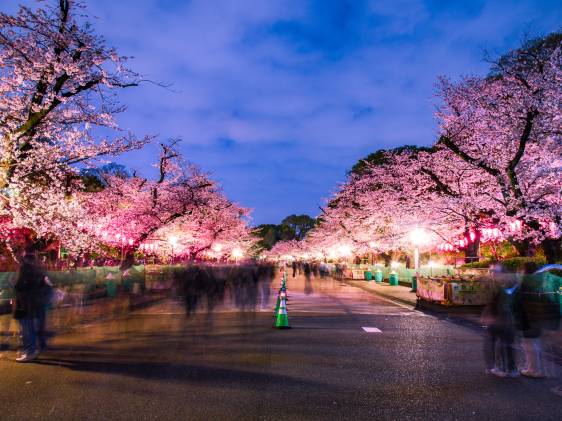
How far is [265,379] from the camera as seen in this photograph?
284 inches

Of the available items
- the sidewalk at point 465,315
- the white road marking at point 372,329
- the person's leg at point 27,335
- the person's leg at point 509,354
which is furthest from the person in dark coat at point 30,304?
the sidewalk at point 465,315

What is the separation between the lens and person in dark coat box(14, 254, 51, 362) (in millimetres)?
8820

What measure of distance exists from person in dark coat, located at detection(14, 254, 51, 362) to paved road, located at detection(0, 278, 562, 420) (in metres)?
0.37

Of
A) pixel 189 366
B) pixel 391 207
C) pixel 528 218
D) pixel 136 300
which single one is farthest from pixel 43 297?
pixel 391 207

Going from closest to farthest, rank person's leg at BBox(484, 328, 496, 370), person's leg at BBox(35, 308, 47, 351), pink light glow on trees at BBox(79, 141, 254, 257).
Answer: person's leg at BBox(484, 328, 496, 370) → person's leg at BBox(35, 308, 47, 351) → pink light glow on trees at BBox(79, 141, 254, 257)

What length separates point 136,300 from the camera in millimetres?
21391

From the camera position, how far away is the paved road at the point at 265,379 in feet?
18.8

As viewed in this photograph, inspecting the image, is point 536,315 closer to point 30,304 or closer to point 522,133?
point 522,133

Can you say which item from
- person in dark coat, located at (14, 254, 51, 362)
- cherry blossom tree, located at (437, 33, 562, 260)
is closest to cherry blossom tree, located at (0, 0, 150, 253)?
person in dark coat, located at (14, 254, 51, 362)

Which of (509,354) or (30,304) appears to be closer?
(509,354)

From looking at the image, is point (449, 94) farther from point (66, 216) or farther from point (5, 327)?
point (5, 327)

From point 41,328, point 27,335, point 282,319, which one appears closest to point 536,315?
point 282,319

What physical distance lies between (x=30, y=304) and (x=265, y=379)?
187 inches

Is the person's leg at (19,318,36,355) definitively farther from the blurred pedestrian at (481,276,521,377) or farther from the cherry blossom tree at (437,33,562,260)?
the cherry blossom tree at (437,33,562,260)
